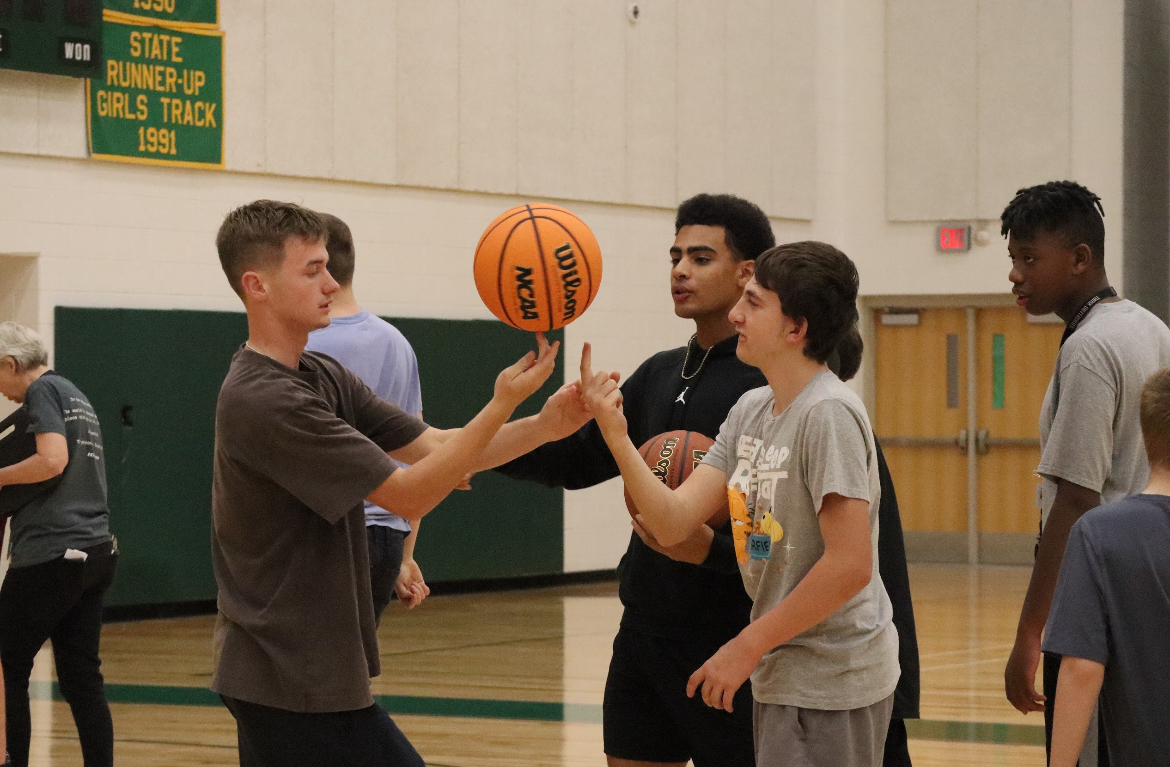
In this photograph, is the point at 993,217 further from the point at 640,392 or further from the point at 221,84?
the point at 640,392

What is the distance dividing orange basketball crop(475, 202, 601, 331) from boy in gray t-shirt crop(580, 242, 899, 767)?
636mm

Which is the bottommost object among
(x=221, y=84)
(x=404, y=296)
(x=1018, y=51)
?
(x=404, y=296)

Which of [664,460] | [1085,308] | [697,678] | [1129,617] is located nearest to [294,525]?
[697,678]

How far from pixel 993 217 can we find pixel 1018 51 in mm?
1564

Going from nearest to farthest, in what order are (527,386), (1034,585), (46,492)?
1. (527,386)
2. (1034,585)
3. (46,492)

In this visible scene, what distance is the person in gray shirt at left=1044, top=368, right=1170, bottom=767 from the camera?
2555 mm

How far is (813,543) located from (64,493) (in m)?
3.48

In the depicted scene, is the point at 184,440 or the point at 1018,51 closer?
the point at 184,440

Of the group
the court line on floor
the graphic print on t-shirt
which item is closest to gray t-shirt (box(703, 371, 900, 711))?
the graphic print on t-shirt

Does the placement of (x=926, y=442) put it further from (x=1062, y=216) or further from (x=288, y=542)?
(x=288, y=542)

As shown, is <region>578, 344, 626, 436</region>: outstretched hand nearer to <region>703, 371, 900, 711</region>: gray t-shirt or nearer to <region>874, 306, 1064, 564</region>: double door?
<region>703, 371, 900, 711</region>: gray t-shirt

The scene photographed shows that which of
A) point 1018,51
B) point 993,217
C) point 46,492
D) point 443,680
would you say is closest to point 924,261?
point 993,217

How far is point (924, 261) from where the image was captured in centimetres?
1411

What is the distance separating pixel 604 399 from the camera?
3230 millimetres
